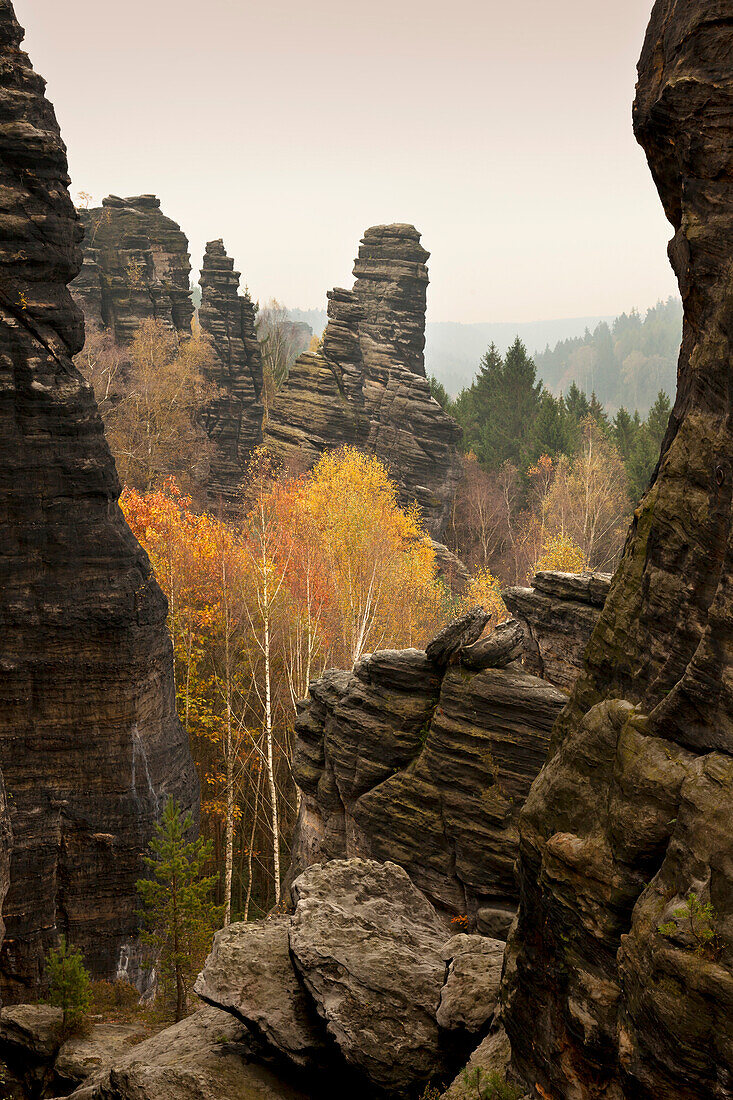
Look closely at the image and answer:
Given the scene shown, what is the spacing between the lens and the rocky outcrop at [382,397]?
58875mm

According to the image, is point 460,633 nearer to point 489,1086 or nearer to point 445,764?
point 445,764

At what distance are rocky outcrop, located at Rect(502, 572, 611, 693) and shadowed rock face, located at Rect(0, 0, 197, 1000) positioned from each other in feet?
31.4

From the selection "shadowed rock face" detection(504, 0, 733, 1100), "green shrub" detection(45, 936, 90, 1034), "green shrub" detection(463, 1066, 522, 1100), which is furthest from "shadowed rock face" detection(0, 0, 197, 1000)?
"shadowed rock face" detection(504, 0, 733, 1100)

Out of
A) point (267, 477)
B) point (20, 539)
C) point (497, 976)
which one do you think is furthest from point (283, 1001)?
point (267, 477)

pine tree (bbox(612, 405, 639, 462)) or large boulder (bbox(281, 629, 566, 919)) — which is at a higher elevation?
pine tree (bbox(612, 405, 639, 462))

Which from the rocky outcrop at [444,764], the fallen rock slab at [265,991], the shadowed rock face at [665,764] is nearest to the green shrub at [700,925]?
the shadowed rock face at [665,764]

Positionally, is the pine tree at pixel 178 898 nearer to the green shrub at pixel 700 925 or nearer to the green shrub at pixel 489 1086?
the green shrub at pixel 489 1086

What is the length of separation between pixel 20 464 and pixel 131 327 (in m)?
43.9

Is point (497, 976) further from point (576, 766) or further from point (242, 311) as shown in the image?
point (242, 311)

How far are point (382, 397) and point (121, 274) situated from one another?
21.0 metres

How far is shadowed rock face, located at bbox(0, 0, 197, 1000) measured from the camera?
18875 millimetres

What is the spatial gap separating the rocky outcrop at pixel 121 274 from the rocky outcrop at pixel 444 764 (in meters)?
47.1

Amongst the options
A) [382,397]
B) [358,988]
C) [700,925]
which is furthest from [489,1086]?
[382,397]

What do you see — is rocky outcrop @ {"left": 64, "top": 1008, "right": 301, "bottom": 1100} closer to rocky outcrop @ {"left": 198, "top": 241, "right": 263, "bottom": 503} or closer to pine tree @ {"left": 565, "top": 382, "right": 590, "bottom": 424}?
rocky outcrop @ {"left": 198, "top": 241, "right": 263, "bottom": 503}
